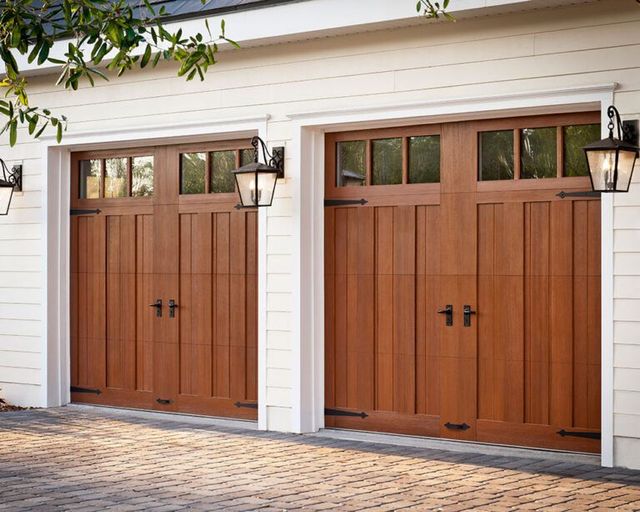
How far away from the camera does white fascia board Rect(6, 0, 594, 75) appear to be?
761 centimetres

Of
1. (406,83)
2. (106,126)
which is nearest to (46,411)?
(106,126)

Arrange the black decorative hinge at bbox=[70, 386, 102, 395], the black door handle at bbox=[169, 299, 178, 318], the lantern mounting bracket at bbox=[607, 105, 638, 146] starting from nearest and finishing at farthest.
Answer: the lantern mounting bracket at bbox=[607, 105, 638, 146], the black door handle at bbox=[169, 299, 178, 318], the black decorative hinge at bbox=[70, 386, 102, 395]

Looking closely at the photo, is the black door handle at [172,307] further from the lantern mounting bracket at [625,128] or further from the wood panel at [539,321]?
the lantern mounting bracket at [625,128]

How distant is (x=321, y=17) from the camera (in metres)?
8.36

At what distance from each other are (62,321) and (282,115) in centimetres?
324

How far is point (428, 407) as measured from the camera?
8328 mm

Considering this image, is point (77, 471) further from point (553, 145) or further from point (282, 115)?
point (553, 145)

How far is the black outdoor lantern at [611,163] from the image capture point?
697 cm

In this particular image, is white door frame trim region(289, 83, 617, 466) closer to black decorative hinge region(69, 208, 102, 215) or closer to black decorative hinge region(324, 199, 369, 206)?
black decorative hinge region(324, 199, 369, 206)

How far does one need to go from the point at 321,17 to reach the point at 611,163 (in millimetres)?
2645

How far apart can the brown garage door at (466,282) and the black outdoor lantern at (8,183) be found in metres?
3.43

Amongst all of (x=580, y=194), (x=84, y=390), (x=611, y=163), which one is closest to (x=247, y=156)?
(x=84, y=390)

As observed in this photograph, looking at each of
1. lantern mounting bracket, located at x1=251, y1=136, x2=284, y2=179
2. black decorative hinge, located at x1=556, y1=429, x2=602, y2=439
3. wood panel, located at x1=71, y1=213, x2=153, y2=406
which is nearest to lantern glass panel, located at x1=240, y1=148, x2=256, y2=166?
lantern mounting bracket, located at x1=251, y1=136, x2=284, y2=179

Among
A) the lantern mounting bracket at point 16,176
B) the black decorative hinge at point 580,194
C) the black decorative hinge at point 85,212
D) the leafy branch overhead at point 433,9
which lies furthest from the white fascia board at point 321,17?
the lantern mounting bracket at point 16,176
